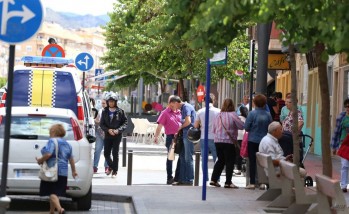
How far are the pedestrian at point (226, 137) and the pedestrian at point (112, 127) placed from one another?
4358 millimetres

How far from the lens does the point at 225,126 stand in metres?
21.5

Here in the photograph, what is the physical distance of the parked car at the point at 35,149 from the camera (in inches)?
677

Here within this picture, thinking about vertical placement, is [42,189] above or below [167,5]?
below

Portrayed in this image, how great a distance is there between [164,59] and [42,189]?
122 feet

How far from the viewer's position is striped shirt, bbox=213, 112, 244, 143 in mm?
21422

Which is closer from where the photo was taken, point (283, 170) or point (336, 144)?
point (283, 170)

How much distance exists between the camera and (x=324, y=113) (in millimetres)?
14500

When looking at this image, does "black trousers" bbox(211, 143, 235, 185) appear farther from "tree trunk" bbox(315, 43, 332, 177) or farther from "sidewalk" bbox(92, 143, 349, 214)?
"tree trunk" bbox(315, 43, 332, 177)

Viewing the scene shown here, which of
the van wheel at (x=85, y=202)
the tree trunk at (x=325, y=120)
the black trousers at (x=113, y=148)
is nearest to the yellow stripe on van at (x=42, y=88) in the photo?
the black trousers at (x=113, y=148)

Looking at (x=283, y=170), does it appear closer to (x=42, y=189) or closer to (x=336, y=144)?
(x=42, y=189)

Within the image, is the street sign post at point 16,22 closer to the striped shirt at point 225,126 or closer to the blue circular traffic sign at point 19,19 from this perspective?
the blue circular traffic sign at point 19,19

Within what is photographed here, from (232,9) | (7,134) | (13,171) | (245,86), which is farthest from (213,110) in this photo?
(245,86)

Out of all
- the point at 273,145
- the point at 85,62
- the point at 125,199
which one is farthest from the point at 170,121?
the point at 85,62

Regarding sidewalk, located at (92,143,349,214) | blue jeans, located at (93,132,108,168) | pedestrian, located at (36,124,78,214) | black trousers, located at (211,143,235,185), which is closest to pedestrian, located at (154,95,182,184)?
sidewalk, located at (92,143,349,214)
